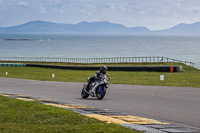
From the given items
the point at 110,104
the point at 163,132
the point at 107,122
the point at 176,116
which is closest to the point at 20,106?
the point at 110,104

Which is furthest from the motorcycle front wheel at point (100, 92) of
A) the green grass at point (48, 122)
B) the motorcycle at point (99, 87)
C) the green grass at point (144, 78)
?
the green grass at point (144, 78)

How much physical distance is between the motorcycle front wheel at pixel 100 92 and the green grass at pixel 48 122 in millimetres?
3899

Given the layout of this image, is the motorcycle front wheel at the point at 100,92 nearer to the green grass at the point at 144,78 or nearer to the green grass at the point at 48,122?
the green grass at the point at 48,122

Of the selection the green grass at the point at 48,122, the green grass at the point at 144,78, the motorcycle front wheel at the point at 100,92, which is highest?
the green grass at the point at 144,78

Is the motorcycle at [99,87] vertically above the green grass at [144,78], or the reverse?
the green grass at [144,78]

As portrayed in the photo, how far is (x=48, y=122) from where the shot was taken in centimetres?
860

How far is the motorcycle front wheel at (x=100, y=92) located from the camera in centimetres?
1427

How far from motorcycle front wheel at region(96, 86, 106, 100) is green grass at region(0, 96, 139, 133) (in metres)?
3.90

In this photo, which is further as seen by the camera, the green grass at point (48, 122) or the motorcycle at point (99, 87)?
the motorcycle at point (99, 87)

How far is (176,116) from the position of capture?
994 cm

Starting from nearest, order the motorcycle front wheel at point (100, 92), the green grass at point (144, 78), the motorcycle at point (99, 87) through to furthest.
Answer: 1. the motorcycle at point (99, 87)
2. the motorcycle front wheel at point (100, 92)
3. the green grass at point (144, 78)

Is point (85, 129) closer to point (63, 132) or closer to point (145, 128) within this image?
point (63, 132)

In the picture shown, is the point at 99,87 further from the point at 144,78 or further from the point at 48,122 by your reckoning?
the point at 144,78

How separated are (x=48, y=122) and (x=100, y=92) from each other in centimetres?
598
